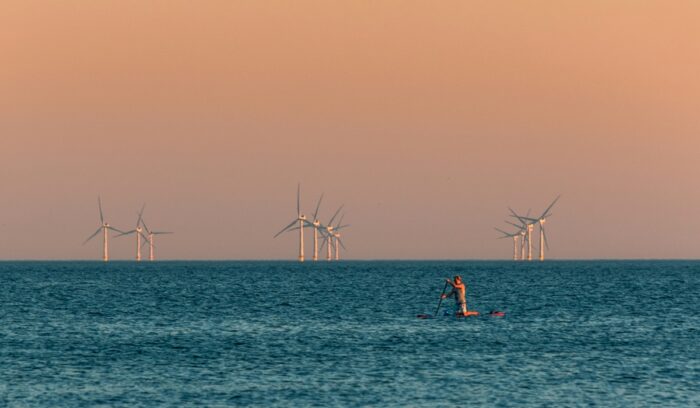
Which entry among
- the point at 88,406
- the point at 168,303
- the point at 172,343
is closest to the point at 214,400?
the point at 88,406

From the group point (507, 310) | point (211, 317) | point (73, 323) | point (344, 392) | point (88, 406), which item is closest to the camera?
point (88, 406)

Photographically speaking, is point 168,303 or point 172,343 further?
point 168,303

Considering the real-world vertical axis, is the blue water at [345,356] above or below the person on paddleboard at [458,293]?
below

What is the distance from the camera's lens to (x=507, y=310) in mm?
102250

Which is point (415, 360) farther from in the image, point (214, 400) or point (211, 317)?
point (211, 317)

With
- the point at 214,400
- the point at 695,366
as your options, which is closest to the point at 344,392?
the point at 214,400

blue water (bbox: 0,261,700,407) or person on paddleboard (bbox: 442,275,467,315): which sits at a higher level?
person on paddleboard (bbox: 442,275,467,315)

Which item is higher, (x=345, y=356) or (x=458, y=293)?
(x=458, y=293)

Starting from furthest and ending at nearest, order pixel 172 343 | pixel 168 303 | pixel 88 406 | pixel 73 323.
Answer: pixel 168 303 < pixel 73 323 < pixel 172 343 < pixel 88 406

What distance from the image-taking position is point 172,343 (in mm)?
70812

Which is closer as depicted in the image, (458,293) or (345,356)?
(345,356)

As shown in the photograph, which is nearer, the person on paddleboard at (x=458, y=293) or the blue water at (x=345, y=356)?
the blue water at (x=345, y=356)

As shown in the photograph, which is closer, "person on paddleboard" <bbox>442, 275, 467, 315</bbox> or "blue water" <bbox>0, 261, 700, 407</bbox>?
"blue water" <bbox>0, 261, 700, 407</bbox>

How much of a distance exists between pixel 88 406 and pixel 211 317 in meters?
46.9
